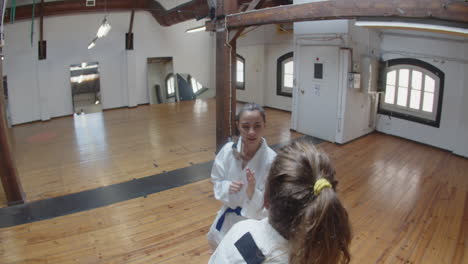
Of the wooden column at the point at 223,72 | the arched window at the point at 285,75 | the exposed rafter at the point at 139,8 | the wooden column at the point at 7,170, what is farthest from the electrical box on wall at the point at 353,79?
the wooden column at the point at 7,170

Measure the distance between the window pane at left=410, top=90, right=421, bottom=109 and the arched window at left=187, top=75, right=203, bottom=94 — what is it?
7283 mm

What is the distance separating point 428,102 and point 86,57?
355 inches

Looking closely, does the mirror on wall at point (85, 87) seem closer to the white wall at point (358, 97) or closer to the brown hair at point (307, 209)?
the white wall at point (358, 97)

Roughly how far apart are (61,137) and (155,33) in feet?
16.5

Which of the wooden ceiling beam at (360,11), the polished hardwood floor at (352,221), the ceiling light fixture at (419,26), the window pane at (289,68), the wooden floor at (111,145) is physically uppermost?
the wooden ceiling beam at (360,11)

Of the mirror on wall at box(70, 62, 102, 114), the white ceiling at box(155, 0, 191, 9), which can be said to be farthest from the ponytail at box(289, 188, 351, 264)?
the white ceiling at box(155, 0, 191, 9)

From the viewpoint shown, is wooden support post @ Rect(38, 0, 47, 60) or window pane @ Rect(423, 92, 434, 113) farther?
wooden support post @ Rect(38, 0, 47, 60)

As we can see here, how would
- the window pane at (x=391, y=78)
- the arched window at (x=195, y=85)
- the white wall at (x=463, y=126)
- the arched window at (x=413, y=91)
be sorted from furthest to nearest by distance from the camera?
1. the arched window at (x=195, y=85)
2. the window pane at (x=391, y=78)
3. the arched window at (x=413, y=91)
4. the white wall at (x=463, y=126)

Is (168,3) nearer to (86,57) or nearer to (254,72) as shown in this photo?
(86,57)

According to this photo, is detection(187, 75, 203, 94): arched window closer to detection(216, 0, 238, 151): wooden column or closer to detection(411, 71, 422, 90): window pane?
detection(216, 0, 238, 151): wooden column

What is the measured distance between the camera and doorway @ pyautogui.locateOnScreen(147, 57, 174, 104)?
1135cm

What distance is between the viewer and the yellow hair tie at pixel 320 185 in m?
1.04

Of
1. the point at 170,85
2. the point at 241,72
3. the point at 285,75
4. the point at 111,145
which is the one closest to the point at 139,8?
the point at 170,85

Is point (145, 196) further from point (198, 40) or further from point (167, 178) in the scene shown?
point (198, 40)
